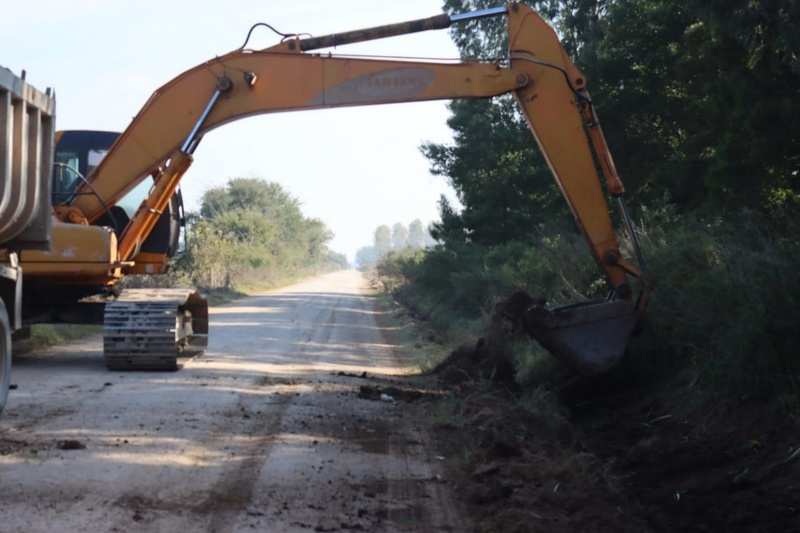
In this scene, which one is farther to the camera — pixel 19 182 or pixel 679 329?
pixel 679 329

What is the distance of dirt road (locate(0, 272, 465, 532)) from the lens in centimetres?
650

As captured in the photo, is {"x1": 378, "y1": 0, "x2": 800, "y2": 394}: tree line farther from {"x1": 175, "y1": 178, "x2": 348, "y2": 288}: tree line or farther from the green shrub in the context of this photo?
{"x1": 175, "y1": 178, "x2": 348, "y2": 288}: tree line

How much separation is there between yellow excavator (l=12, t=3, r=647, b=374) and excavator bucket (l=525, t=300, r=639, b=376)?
0.01 metres

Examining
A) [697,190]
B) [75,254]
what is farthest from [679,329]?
[75,254]

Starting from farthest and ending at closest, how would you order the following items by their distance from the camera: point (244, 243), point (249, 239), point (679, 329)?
point (249, 239)
point (244, 243)
point (679, 329)

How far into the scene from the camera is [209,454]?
27.8ft

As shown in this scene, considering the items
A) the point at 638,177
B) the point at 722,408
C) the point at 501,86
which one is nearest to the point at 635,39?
the point at 638,177

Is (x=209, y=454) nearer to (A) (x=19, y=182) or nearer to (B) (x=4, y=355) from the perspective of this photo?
(B) (x=4, y=355)

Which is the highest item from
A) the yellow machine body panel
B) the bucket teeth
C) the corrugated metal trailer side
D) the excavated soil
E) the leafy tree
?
the leafy tree

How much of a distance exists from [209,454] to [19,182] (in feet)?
8.68

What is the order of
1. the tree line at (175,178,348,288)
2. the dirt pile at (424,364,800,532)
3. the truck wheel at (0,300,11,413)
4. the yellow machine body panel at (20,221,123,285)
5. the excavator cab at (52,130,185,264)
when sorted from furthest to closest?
the tree line at (175,178,348,288), the excavator cab at (52,130,185,264), the yellow machine body panel at (20,221,123,285), the truck wheel at (0,300,11,413), the dirt pile at (424,364,800,532)

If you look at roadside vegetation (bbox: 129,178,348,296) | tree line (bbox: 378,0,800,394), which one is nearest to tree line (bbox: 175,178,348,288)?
roadside vegetation (bbox: 129,178,348,296)

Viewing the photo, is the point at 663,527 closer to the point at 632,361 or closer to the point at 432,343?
the point at 632,361

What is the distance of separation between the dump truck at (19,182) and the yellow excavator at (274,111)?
4.54 m
